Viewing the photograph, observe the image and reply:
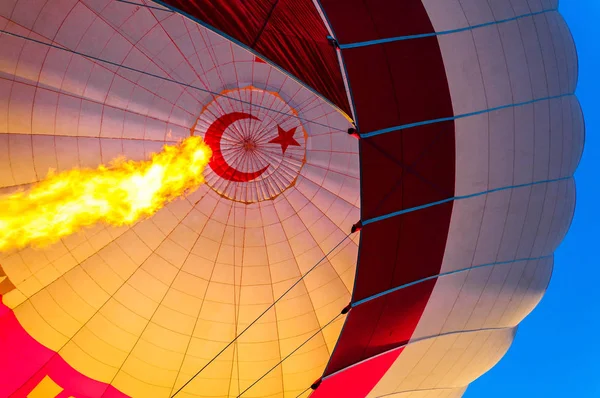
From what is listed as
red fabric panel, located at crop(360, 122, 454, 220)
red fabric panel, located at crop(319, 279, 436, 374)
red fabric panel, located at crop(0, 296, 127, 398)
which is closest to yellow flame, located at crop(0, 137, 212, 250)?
red fabric panel, located at crop(0, 296, 127, 398)

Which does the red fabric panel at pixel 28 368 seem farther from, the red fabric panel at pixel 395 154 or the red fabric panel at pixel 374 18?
the red fabric panel at pixel 374 18

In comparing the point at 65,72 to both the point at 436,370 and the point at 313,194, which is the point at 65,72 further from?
the point at 436,370

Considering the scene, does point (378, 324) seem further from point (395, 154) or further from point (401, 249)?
point (395, 154)

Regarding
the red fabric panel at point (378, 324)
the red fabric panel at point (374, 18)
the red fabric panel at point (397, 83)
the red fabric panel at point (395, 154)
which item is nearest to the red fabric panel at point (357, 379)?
the red fabric panel at point (378, 324)

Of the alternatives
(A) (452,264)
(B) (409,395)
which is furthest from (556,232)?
(B) (409,395)

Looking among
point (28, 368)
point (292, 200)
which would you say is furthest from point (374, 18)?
point (28, 368)

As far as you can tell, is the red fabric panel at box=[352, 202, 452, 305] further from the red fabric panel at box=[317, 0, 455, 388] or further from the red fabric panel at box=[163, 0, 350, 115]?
the red fabric panel at box=[163, 0, 350, 115]
